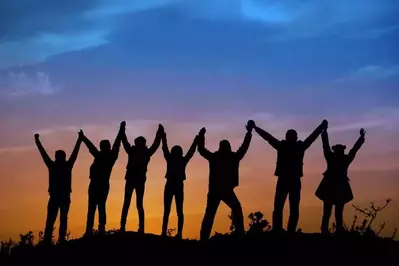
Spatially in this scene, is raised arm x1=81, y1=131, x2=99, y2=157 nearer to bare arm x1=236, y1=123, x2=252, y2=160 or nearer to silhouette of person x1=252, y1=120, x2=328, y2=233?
bare arm x1=236, y1=123, x2=252, y2=160

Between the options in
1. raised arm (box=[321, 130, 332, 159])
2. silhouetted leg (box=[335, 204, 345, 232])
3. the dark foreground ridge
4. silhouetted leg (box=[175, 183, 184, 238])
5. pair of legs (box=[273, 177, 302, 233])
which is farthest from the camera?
silhouetted leg (box=[175, 183, 184, 238])

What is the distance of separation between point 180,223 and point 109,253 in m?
2.53

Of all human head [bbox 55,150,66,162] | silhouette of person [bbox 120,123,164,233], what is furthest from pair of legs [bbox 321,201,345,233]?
human head [bbox 55,150,66,162]

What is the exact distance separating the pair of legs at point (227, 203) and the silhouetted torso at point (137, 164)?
2.27m

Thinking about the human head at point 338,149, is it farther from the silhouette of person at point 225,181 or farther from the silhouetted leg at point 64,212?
the silhouetted leg at point 64,212

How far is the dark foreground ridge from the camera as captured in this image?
16.7 metres

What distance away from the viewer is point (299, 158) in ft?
57.7

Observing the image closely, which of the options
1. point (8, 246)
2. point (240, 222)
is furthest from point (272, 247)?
point (8, 246)

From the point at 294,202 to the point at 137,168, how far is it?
182 inches

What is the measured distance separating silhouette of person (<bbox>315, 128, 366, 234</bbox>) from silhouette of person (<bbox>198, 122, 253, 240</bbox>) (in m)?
2.44

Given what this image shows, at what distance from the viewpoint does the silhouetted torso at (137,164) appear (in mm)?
19141

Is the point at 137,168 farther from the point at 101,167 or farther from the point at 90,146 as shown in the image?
the point at 90,146

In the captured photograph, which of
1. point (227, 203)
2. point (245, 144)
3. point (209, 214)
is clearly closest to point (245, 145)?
point (245, 144)

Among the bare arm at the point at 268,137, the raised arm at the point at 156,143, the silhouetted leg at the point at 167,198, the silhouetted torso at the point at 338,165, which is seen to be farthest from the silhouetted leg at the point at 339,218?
the raised arm at the point at 156,143
